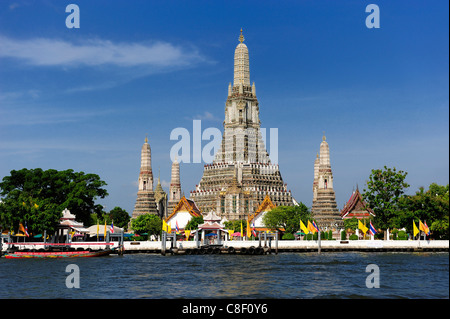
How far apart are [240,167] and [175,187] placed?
830 inches

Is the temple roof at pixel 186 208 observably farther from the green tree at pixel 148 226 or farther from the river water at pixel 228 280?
the river water at pixel 228 280

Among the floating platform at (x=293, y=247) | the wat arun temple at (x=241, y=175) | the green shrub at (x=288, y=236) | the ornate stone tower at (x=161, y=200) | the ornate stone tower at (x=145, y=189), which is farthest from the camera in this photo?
the ornate stone tower at (x=161, y=200)

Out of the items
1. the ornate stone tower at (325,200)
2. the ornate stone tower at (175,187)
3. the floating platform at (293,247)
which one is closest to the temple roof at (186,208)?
the ornate stone tower at (175,187)

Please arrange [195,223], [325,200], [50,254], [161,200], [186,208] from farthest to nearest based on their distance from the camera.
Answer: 1. [161,200]
2. [186,208]
3. [325,200]
4. [195,223]
5. [50,254]

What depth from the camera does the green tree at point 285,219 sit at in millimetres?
106625

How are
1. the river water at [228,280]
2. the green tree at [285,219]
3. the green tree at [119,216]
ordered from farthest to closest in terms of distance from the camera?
the green tree at [119,216] → the green tree at [285,219] → the river water at [228,280]

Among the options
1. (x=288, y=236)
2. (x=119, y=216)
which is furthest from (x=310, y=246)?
(x=119, y=216)

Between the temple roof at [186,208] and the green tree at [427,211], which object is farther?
the temple roof at [186,208]

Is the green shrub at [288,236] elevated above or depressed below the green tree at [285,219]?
below

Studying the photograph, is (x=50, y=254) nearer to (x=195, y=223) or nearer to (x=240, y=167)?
(x=195, y=223)

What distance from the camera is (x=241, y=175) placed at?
14275 centimetres

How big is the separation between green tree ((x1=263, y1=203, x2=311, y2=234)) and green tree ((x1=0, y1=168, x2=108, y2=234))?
28700 mm
